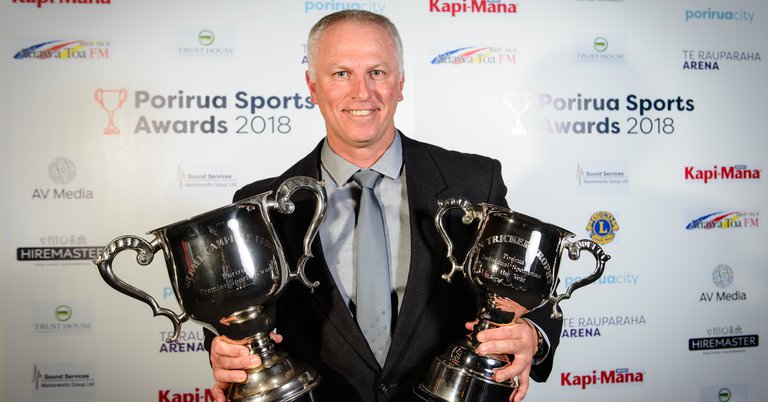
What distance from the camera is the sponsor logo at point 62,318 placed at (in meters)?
3.14

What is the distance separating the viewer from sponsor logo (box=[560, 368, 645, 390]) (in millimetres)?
3400

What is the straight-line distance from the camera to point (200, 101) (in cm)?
318

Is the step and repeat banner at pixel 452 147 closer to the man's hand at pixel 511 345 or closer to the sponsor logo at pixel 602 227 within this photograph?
the sponsor logo at pixel 602 227

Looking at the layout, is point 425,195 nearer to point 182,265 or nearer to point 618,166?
point 182,265

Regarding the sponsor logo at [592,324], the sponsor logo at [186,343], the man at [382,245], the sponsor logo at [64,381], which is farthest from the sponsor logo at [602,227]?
the sponsor logo at [64,381]

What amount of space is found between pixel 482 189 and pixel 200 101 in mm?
1862

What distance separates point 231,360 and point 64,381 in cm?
213

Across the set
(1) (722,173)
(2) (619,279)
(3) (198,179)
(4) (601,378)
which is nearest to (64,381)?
(3) (198,179)

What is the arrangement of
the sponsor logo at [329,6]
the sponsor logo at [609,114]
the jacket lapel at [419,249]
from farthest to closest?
1. the sponsor logo at [609,114]
2. the sponsor logo at [329,6]
3. the jacket lapel at [419,249]

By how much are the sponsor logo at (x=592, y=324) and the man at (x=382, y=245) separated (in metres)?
1.62

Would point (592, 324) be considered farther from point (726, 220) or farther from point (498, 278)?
point (498, 278)

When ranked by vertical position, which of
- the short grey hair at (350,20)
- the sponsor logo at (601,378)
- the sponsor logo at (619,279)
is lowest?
the sponsor logo at (601,378)

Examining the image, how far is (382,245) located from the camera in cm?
180

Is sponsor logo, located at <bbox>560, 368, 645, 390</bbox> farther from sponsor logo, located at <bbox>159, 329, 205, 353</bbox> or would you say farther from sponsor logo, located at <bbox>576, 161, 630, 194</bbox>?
sponsor logo, located at <bbox>159, 329, 205, 353</bbox>
